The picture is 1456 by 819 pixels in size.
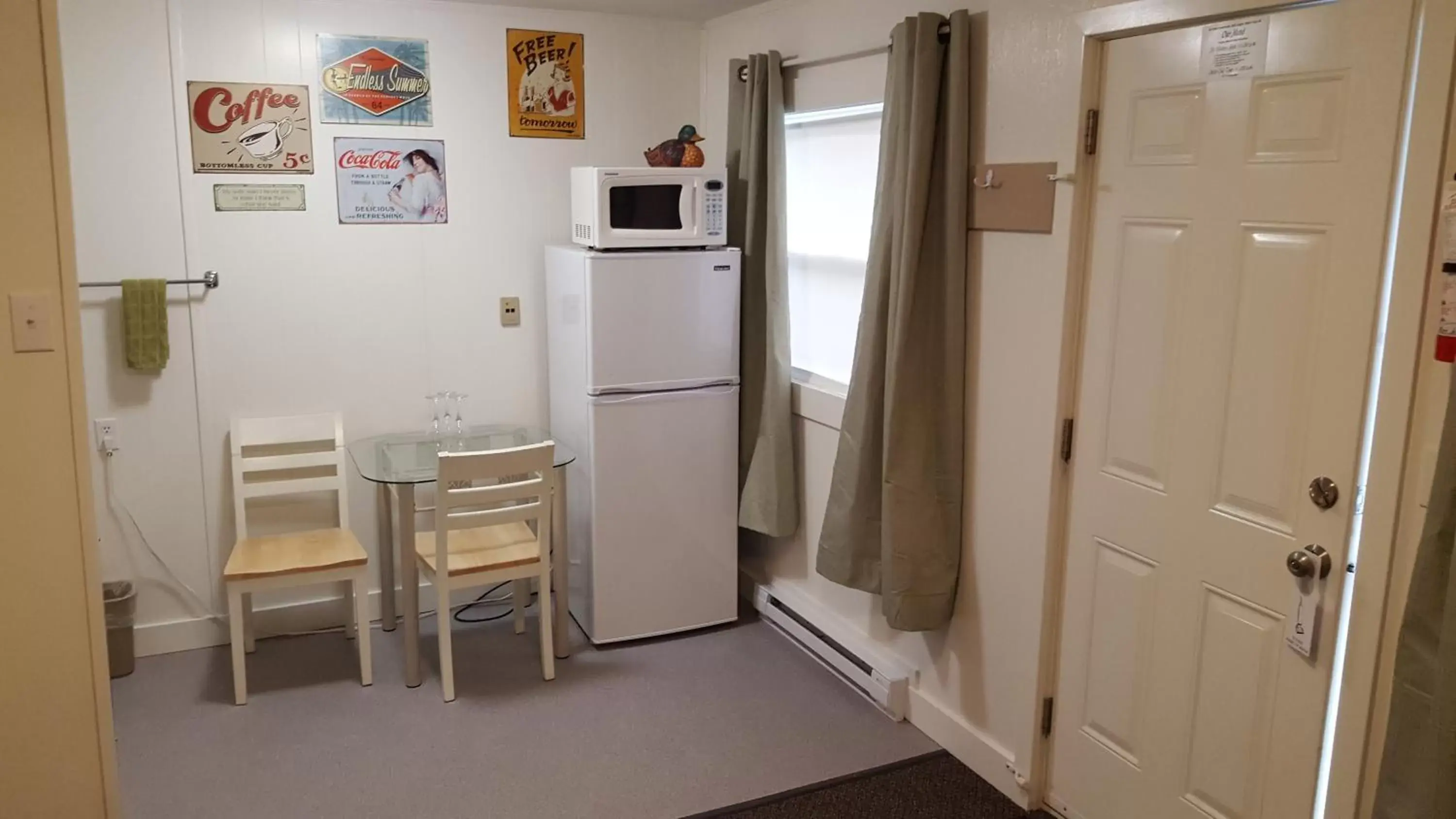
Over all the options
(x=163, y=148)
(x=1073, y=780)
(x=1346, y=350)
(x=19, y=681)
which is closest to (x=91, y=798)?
(x=19, y=681)

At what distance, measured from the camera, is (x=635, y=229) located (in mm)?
3533

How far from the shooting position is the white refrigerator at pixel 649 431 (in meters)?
3.55

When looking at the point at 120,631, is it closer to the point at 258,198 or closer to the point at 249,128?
the point at 258,198

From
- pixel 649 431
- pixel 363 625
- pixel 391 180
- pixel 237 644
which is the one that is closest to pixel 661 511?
pixel 649 431

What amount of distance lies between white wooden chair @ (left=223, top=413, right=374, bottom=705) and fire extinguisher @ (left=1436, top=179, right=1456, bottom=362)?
2924 millimetres

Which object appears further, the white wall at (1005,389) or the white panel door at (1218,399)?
the white wall at (1005,389)

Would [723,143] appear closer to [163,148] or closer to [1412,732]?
[163,148]

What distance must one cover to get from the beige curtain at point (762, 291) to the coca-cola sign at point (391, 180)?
3.52ft

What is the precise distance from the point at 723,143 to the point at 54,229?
2486mm

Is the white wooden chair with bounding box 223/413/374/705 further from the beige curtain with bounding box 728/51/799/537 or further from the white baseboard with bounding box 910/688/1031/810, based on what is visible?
the white baseboard with bounding box 910/688/1031/810

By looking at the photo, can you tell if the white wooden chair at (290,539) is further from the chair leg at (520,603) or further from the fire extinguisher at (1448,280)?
the fire extinguisher at (1448,280)

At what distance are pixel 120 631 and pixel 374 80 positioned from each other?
6.68 ft

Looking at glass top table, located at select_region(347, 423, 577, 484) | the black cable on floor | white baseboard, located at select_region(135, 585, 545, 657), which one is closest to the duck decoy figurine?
glass top table, located at select_region(347, 423, 577, 484)

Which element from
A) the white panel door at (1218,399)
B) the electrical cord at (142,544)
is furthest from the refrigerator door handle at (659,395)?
the electrical cord at (142,544)
